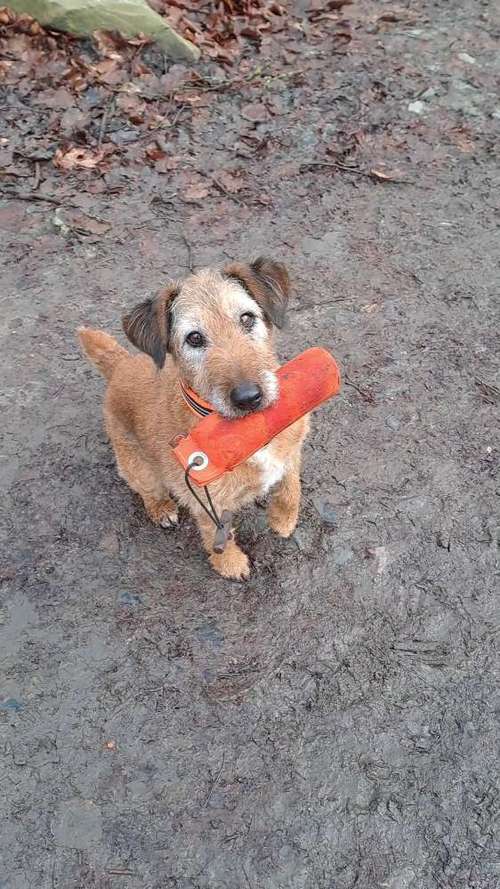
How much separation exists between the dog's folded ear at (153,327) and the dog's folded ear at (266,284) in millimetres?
419

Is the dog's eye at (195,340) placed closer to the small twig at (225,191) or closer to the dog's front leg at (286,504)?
the dog's front leg at (286,504)

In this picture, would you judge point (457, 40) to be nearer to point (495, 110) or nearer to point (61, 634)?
point (495, 110)

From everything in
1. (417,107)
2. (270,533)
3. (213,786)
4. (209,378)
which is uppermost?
(417,107)

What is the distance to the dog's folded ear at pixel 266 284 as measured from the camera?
3.53 metres

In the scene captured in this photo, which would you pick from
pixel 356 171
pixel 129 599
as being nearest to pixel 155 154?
pixel 356 171

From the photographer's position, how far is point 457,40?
7453mm

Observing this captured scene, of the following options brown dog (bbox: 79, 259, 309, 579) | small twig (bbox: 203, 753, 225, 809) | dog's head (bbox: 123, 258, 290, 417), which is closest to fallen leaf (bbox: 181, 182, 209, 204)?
brown dog (bbox: 79, 259, 309, 579)

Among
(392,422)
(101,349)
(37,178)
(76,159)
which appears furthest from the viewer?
(76,159)

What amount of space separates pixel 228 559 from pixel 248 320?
4.65 feet

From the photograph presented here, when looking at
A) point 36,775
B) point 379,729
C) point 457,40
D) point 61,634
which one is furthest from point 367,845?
point 457,40

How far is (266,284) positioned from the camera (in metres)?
3.54

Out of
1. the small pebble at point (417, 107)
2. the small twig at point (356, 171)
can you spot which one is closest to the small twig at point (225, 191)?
the small twig at point (356, 171)

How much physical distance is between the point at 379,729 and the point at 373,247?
405 cm

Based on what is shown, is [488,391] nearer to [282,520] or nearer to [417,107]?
[282,520]
